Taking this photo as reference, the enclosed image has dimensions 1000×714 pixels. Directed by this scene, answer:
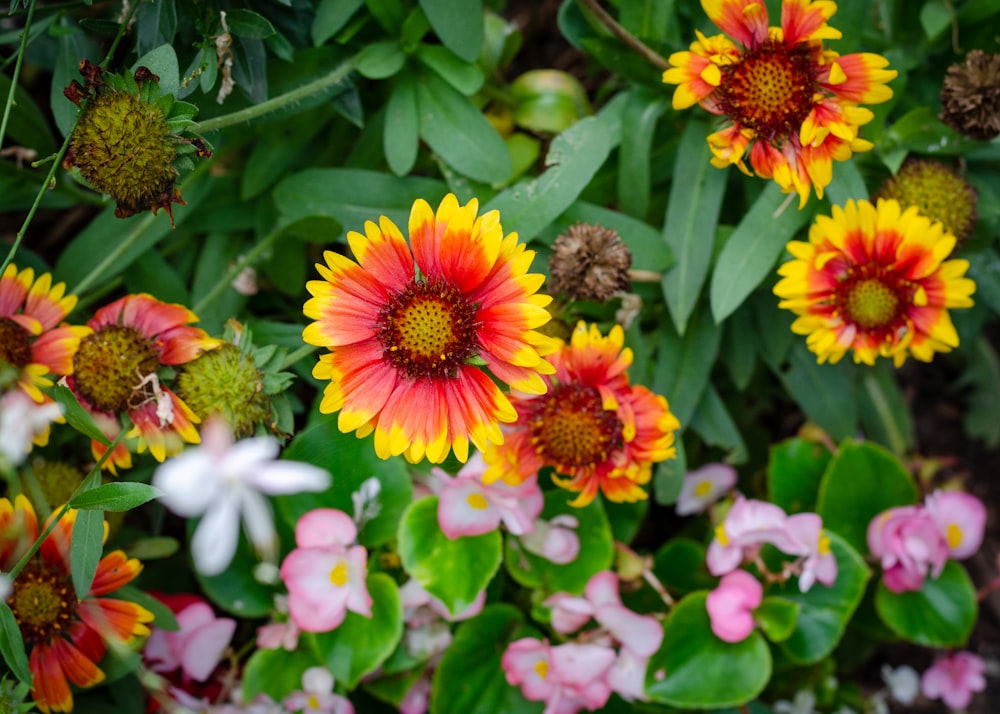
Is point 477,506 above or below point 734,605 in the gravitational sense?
above

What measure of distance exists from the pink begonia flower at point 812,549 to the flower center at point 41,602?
3.66 feet

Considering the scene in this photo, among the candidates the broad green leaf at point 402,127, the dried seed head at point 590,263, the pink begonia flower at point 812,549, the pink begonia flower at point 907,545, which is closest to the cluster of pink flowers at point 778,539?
the pink begonia flower at point 812,549

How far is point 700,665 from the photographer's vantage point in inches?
58.7

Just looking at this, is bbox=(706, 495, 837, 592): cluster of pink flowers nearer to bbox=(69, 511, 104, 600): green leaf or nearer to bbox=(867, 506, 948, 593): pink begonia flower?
bbox=(867, 506, 948, 593): pink begonia flower

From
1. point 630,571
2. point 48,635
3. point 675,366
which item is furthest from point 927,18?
point 48,635

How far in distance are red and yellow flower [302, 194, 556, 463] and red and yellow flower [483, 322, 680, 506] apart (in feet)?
0.59

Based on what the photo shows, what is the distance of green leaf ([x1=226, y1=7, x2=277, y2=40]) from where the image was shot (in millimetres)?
1208

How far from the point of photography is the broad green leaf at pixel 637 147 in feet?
4.90

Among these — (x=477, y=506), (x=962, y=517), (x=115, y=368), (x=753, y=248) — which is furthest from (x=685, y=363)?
(x=115, y=368)

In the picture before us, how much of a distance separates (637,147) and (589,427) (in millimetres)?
522

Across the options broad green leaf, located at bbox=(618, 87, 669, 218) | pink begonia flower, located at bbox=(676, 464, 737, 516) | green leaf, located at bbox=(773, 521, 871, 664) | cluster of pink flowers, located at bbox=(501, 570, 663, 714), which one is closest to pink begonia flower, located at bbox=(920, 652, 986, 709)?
green leaf, located at bbox=(773, 521, 871, 664)

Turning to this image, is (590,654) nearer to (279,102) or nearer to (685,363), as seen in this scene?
(685,363)

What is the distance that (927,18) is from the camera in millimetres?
1488

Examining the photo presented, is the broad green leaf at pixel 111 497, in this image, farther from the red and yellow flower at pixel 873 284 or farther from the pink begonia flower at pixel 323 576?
the red and yellow flower at pixel 873 284
